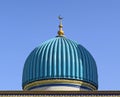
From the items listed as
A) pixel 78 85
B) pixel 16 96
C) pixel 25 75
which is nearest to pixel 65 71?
pixel 78 85

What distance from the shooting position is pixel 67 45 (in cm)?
2538

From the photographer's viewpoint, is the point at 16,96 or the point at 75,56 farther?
the point at 75,56

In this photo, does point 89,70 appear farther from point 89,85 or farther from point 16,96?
point 16,96

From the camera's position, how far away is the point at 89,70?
2456cm

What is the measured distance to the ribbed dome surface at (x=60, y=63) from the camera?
942 inches

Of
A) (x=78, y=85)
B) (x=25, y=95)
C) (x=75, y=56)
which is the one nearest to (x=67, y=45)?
(x=75, y=56)

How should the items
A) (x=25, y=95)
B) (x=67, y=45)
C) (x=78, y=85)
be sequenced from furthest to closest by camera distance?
1. (x=67, y=45)
2. (x=78, y=85)
3. (x=25, y=95)

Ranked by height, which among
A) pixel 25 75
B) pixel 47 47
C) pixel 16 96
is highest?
pixel 47 47

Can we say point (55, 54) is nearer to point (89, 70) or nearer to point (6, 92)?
point (89, 70)

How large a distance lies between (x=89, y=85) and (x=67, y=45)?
278cm

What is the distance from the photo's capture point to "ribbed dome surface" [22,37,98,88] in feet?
78.5

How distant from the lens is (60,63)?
24.2 meters

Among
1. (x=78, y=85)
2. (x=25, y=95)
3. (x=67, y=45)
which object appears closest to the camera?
(x=25, y=95)

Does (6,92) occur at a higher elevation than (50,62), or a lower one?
lower
